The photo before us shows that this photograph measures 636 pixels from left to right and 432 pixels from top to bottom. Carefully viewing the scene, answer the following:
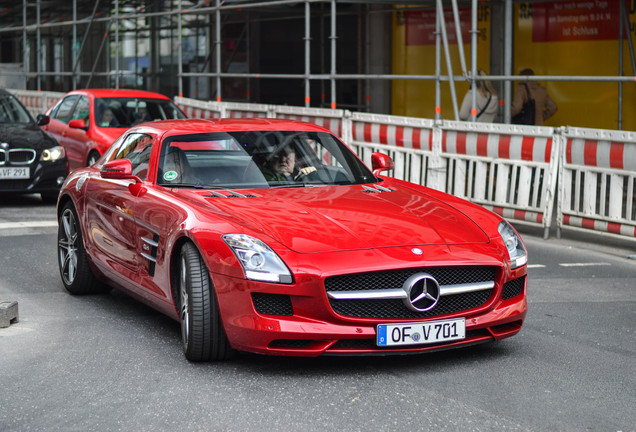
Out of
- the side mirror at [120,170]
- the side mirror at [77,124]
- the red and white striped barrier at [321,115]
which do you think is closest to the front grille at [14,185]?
the side mirror at [77,124]

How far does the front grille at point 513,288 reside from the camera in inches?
228

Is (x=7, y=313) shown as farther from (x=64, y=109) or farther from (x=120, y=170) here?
(x=64, y=109)

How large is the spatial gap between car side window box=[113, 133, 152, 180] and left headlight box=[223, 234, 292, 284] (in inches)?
62.5

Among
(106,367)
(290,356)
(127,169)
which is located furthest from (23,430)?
(127,169)

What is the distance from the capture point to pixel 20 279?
8.45 metres

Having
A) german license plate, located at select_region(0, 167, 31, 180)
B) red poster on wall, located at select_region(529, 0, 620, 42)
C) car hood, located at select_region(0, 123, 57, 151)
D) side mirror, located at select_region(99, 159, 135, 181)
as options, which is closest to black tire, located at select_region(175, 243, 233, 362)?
side mirror, located at select_region(99, 159, 135, 181)

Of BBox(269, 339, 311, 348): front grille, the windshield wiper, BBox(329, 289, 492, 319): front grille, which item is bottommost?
BBox(269, 339, 311, 348): front grille

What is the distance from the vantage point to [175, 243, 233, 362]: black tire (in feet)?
18.3

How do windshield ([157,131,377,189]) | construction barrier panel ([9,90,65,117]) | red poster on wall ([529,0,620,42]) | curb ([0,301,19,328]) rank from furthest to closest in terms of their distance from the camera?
construction barrier panel ([9,90,65,117]) → red poster on wall ([529,0,620,42]) → curb ([0,301,19,328]) → windshield ([157,131,377,189])

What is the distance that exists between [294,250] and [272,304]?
29 centimetres

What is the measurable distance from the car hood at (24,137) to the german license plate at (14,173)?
0.32 meters

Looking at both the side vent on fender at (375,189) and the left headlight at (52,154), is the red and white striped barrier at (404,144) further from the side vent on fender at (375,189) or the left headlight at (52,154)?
the side vent on fender at (375,189)

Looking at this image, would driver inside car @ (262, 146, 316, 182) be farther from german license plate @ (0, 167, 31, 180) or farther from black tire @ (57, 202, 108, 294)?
german license plate @ (0, 167, 31, 180)

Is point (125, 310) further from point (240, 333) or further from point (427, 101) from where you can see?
point (427, 101)
